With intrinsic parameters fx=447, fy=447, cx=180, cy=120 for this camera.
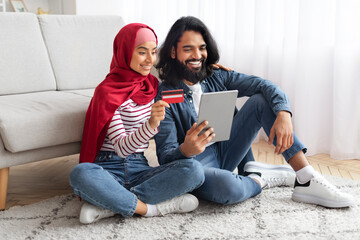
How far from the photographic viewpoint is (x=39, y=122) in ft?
5.98

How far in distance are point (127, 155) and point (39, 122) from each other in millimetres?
407

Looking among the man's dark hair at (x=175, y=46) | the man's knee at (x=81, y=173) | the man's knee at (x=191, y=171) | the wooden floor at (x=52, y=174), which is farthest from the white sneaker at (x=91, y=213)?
the man's dark hair at (x=175, y=46)

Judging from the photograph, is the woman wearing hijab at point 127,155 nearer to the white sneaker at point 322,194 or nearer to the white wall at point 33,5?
the white sneaker at point 322,194

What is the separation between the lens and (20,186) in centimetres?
219

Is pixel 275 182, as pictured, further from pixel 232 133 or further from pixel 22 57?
pixel 22 57

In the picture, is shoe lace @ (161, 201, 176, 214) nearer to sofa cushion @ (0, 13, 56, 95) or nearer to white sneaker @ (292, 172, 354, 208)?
white sneaker @ (292, 172, 354, 208)

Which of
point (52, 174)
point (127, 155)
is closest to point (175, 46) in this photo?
point (127, 155)

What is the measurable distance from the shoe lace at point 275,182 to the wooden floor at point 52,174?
38 cm

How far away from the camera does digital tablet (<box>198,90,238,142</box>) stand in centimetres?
155

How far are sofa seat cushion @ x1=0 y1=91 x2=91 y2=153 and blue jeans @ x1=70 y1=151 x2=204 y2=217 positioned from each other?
0.22 m

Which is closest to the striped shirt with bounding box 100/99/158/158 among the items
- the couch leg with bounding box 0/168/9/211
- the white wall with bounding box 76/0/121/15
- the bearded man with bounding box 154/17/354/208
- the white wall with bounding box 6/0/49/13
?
the bearded man with bounding box 154/17/354/208

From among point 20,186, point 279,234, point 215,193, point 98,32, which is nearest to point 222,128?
point 215,193

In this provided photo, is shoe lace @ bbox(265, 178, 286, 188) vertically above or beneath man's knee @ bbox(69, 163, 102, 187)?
beneath

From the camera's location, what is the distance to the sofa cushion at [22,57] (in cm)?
228
